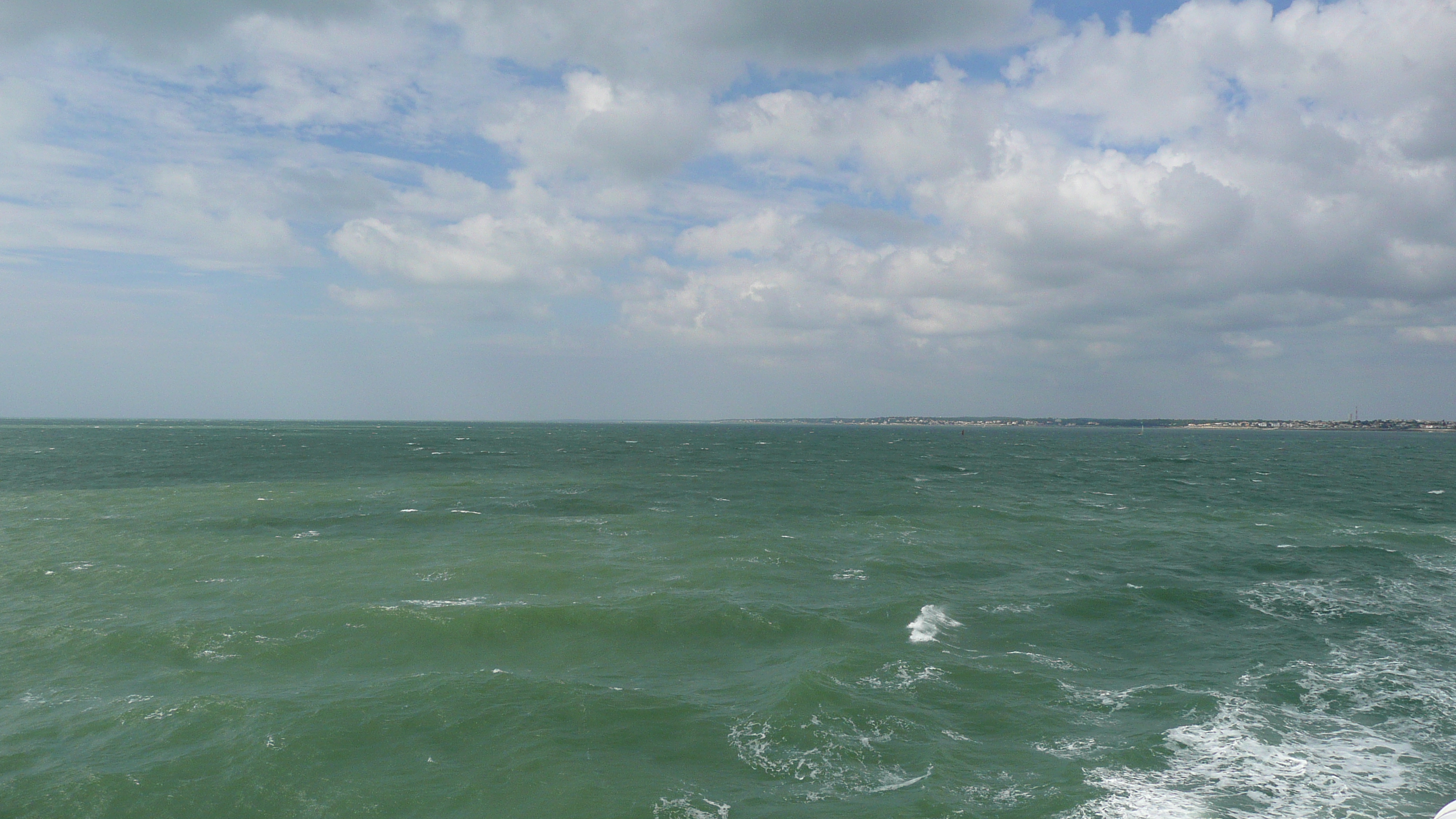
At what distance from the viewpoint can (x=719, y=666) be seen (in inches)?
1081

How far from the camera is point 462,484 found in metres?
86.5

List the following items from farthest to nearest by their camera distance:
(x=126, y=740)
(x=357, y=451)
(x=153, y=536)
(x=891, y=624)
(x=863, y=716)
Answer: (x=357, y=451) → (x=153, y=536) → (x=891, y=624) → (x=863, y=716) → (x=126, y=740)

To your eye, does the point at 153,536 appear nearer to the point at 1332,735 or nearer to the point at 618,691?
the point at 618,691

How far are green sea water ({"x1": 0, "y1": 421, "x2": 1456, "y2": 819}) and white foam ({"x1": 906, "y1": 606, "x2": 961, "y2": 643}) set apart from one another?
2.22 ft

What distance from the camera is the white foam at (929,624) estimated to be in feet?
99.2

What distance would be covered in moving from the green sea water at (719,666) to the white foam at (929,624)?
675 millimetres

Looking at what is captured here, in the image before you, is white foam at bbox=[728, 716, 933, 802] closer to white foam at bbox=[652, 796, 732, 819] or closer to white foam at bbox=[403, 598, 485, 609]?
white foam at bbox=[652, 796, 732, 819]

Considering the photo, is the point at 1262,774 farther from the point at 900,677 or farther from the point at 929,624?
the point at 929,624

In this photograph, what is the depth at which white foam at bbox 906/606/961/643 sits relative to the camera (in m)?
30.2

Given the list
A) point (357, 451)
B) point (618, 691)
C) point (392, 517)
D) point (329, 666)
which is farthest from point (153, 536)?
point (357, 451)

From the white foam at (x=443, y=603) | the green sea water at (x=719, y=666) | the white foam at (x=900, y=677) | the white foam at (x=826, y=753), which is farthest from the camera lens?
the white foam at (x=443, y=603)

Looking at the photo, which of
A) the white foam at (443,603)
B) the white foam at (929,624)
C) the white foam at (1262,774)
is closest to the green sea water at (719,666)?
the white foam at (1262,774)

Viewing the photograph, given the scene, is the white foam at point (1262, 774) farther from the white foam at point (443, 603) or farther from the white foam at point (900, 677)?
the white foam at point (443, 603)

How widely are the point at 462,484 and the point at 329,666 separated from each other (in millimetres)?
62355
